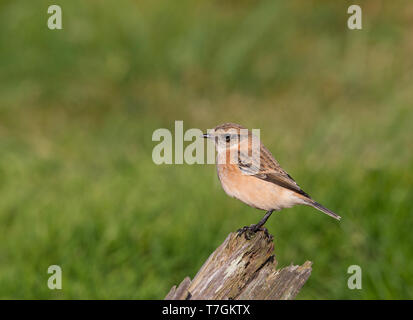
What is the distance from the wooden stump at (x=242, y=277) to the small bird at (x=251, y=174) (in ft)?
0.95

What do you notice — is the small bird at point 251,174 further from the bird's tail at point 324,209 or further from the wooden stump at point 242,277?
the wooden stump at point 242,277

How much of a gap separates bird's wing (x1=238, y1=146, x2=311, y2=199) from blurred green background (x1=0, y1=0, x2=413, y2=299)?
370 centimetres

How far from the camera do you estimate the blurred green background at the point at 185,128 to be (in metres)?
8.67

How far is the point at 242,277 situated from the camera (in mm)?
3969

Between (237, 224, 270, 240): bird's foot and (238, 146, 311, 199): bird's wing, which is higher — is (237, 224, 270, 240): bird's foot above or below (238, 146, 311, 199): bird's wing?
below

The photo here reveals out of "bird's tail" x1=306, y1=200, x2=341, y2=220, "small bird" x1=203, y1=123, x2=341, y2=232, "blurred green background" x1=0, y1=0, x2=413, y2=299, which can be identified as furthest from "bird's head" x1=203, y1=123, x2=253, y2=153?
"blurred green background" x1=0, y1=0, x2=413, y2=299

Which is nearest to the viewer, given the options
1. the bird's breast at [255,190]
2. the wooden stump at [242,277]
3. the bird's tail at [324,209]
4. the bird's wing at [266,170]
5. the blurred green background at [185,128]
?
the wooden stump at [242,277]

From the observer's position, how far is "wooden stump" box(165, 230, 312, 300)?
377cm

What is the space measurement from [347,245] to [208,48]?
5.83 metres

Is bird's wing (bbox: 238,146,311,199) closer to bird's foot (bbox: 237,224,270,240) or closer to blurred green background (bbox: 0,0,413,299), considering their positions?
bird's foot (bbox: 237,224,270,240)

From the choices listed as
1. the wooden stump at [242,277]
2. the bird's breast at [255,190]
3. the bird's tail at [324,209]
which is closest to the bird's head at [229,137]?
the bird's breast at [255,190]

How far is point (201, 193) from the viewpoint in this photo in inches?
380
